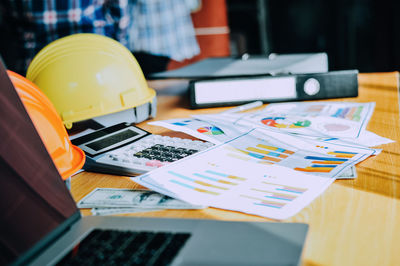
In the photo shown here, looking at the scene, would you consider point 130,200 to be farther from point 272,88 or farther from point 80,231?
point 272,88

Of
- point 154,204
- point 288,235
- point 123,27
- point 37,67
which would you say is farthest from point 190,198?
point 123,27

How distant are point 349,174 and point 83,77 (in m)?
0.55

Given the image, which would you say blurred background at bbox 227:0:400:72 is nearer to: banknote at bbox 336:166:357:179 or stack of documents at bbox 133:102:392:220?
stack of documents at bbox 133:102:392:220

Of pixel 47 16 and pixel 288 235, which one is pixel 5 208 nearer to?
pixel 288 235

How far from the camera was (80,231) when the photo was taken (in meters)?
0.45

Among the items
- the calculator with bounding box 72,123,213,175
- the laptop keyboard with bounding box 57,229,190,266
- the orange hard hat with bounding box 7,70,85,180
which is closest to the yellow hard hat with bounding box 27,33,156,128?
the calculator with bounding box 72,123,213,175

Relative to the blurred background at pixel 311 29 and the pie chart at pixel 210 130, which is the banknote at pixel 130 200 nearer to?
the pie chart at pixel 210 130

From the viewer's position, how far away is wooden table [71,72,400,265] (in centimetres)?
39

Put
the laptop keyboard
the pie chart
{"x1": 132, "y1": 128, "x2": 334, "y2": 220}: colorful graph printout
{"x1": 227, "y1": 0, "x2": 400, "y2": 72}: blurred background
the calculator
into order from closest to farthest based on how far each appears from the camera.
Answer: the laptop keyboard → {"x1": 132, "y1": 128, "x2": 334, "y2": 220}: colorful graph printout → the calculator → the pie chart → {"x1": 227, "y1": 0, "x2": 400, "y2": 72}: blurred background

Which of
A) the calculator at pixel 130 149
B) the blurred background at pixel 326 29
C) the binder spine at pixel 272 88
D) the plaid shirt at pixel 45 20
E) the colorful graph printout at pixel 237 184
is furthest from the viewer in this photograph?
the blurred background at pixel 326 29

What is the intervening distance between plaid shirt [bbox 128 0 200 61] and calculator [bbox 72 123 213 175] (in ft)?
5.49

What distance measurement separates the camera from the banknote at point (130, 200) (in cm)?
52

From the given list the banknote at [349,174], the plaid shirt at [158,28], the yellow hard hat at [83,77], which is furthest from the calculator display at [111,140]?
the plaid shirt at [158,28]

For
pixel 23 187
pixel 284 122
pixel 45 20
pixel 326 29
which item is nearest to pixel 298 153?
pixel 284 122
